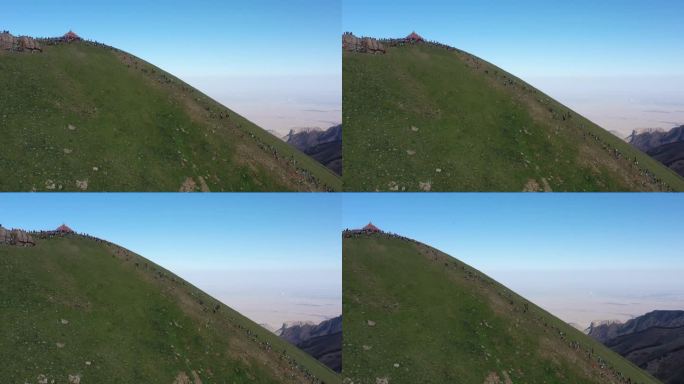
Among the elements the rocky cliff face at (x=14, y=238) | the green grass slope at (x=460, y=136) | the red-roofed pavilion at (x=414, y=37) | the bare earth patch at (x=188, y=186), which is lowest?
the rocky cliff face at (x=14, y=238)

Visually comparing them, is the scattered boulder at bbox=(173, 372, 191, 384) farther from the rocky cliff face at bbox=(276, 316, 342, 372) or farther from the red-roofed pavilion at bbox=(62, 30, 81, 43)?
the red-roofed pavilion at bbox=(62, 30, 81, 43)

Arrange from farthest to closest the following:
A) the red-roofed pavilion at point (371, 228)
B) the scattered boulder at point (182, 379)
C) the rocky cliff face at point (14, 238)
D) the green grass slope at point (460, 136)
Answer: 1. the green grass slope at point (460, 136)
2. the red-roofed pavilion at point (371, 228)
3. the rocky cliff face at point (14, 238)
4. the scattered boulder at point (182, 379)

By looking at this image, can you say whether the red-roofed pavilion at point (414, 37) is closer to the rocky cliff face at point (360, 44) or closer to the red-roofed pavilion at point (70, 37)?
the rocky cliff face at point (360, 44)

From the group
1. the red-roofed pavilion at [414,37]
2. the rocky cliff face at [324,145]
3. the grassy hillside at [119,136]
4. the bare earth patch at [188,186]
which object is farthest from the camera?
the red-roofed pavilion at [414,37]

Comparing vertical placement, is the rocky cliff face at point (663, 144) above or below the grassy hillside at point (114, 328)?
above

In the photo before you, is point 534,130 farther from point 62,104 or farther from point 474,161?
point 62,104

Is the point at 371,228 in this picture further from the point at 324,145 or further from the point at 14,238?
the point at 14,238

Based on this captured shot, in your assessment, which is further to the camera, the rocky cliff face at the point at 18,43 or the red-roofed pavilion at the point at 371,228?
the rocky cliff face at the point at 18,43

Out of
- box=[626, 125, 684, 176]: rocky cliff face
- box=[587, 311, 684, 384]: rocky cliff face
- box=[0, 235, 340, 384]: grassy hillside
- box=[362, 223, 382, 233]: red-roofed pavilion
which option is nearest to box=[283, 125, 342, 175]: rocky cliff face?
box=[362, 223, 382, 233]: red-roofed pavilion

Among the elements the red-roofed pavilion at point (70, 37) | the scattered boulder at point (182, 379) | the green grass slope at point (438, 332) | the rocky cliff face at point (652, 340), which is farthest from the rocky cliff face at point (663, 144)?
the red-roofed pavilion at point (70, 37)
